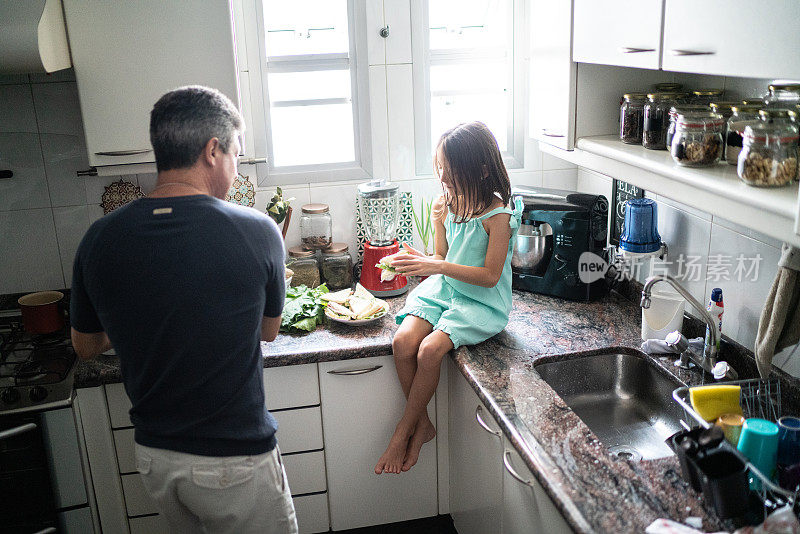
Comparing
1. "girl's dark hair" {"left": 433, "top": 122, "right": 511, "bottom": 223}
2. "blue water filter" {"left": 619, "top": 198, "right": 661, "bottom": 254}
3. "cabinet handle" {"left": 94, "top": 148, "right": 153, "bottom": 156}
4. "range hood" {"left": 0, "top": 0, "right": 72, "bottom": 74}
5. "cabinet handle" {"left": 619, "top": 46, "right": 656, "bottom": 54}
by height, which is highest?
"range hood" {"left": 0, "top": 0, "right": 72, "bottom": 74}

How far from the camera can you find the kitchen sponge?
1.60m

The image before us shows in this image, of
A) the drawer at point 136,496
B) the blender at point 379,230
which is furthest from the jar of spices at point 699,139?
the drawer at point 136,496

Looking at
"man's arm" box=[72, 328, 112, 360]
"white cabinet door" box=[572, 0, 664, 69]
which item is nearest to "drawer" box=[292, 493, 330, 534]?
"man's arm" box=[72, 328, 112, 360]

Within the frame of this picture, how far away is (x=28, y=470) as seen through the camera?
210 cm

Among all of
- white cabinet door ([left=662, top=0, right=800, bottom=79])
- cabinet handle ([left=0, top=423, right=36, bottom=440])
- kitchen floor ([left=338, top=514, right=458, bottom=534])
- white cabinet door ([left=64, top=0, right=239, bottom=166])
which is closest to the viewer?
white cabinet door ([left=662, top=0, right=800, bottom=79])

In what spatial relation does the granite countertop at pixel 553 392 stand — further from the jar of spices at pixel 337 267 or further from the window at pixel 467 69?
the window at pixel 467 69

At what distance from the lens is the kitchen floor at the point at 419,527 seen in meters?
2.55

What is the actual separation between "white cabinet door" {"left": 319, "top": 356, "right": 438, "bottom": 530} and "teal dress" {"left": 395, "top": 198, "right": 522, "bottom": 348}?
0.72 feet

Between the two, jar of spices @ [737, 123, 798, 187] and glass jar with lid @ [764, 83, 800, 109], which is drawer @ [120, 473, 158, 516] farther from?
glass jar with lid @ [764, 83, 800, 109]

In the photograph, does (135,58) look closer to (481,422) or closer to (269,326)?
(269,326)

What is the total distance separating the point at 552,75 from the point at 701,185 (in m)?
0.85

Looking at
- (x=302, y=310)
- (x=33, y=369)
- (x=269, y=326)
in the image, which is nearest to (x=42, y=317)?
(x=33, y=369)

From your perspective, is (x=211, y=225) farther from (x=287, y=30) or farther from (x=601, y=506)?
(x=287, y=30)

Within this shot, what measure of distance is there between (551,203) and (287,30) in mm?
1139
